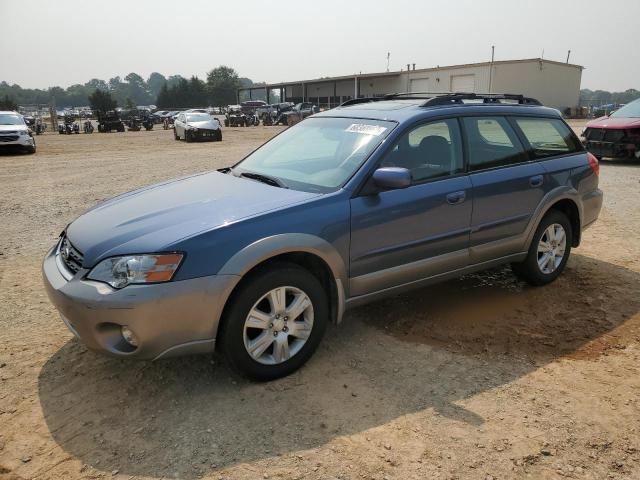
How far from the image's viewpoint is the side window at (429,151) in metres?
3.71

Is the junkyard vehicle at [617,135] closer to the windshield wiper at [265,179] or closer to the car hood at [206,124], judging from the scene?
the windshield wiper at [265,179]

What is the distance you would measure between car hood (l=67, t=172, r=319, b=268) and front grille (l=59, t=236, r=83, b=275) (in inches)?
1.8

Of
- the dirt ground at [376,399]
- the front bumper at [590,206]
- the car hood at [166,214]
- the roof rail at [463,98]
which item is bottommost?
the dirt ground at [376,399]

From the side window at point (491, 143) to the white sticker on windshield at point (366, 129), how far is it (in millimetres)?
805

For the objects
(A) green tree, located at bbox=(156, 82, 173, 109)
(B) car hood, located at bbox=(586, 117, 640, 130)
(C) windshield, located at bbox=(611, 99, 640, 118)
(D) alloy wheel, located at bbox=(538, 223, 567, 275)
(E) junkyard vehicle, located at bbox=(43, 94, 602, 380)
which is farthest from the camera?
(A) green tree, located at bbox=(156, 82, 173, 109)

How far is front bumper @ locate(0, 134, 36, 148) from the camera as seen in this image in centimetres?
1681

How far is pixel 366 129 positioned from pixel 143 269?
1961mm

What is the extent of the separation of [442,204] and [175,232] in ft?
6.36

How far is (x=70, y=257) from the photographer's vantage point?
320 centimetres

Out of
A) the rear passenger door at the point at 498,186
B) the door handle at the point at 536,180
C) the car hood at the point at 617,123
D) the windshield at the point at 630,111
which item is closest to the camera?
the rear passenger door at the point at 498,186

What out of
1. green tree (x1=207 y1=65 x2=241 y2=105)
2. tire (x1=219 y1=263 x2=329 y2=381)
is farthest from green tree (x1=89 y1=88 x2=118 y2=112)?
tire (x1=219 y1=263 x2=329 y2=381)

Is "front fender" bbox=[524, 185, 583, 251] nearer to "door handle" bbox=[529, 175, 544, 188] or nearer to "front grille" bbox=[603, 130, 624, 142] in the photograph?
"door handle" bbox=[529, 175, 544, 188]

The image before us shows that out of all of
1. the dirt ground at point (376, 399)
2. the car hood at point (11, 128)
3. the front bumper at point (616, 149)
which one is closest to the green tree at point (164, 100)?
the car hood at point (11, 128)

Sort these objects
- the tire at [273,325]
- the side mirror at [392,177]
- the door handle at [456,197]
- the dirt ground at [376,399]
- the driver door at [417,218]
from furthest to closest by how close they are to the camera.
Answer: the door handle at [456,197], the driver door at [417,218], the side mirror at [392,177], the tire at [273,325], the dirt ground at [376,399]
